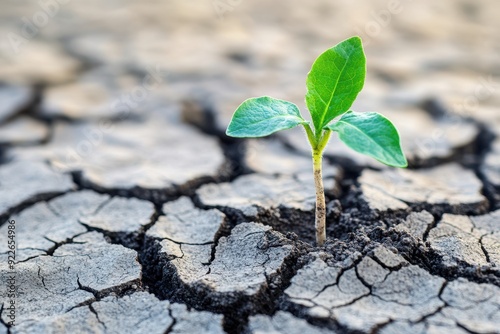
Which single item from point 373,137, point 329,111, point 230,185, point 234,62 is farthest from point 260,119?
point 234,62

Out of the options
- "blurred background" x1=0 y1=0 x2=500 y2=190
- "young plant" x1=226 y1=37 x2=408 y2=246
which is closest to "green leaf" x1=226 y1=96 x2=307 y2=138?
"young plant" x1=226 y1=37 x2=408 y2=246

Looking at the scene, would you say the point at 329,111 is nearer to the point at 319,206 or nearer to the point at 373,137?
the point at 373,137

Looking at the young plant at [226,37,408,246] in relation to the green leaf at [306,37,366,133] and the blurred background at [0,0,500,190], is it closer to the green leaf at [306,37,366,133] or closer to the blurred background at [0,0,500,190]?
the green leaf at [306,37,366,133]

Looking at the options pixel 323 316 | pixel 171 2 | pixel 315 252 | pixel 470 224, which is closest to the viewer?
pixel 323 316

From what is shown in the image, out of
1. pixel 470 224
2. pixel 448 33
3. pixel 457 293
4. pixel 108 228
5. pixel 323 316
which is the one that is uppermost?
pixel 448 33

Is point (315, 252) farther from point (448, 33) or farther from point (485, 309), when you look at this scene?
point (448, 33)

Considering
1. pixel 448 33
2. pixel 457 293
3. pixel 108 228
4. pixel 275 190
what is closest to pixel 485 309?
pixel 457 293

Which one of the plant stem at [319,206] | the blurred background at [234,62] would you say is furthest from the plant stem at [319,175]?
the blurred background at [234,62]

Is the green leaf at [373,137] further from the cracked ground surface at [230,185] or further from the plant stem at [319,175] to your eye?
the cracked ground surface at [230,185]
